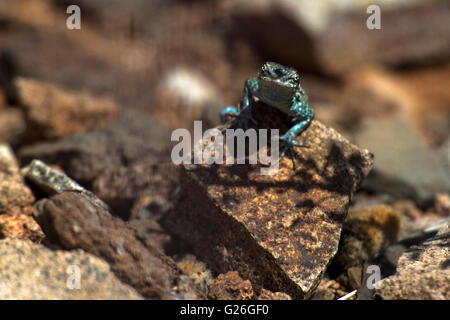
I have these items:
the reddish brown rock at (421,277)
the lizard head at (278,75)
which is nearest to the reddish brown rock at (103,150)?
the lizard head at (278,75)

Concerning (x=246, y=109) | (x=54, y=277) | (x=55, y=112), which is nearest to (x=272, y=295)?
(x=54, y=277)

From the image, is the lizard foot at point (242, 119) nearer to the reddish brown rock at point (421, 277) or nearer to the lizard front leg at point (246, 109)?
the lizard front leg at point (246, 109)

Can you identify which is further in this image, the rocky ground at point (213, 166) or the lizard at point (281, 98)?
the lizard at point (281, 98)

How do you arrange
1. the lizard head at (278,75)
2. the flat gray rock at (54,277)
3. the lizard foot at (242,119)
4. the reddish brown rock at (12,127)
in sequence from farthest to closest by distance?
the reddish brown rock at (12,127)
the lizard foot at (242,119)
the lizard head at (278,75)
the flat gray rock at (54,277)

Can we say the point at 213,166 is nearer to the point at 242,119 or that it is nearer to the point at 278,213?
the point at 242,119

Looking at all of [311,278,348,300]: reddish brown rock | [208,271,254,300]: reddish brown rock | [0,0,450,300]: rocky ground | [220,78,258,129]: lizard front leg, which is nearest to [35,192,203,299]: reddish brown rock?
[0,0,450,300]: rocky ground

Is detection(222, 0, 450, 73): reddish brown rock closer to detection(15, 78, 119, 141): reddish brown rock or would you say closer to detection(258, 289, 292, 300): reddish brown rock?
detection(15, 78, 119, 141): reddish brown rock

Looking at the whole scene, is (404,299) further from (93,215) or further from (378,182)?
(378,182)
